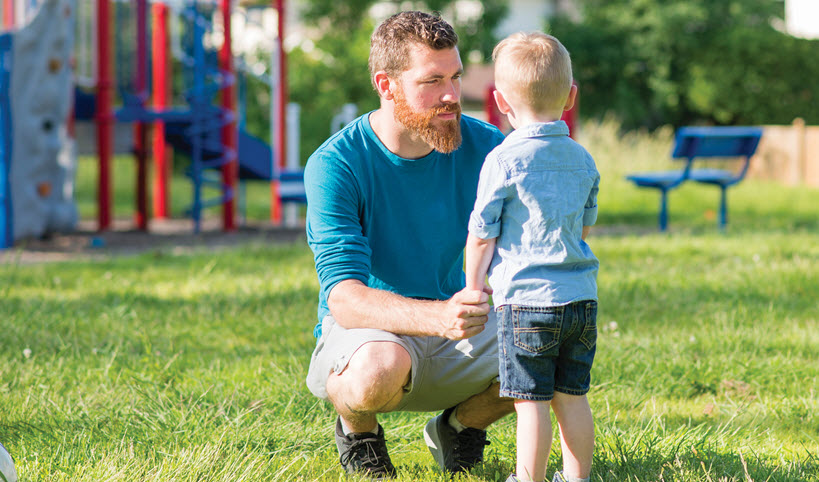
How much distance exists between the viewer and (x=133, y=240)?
9.59 meters

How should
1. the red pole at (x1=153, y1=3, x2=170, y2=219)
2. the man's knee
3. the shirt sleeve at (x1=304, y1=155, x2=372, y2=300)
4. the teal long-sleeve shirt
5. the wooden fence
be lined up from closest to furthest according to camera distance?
the man's knee < the shirt sleeve at (x1=304, y1=155, x2=372, y2=300) < the teal long-sleeve shirt < the red pole at (x1=153, y1=3, x2=170, y2=219) < the wooden fence

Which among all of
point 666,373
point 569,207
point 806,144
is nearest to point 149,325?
point 666,373

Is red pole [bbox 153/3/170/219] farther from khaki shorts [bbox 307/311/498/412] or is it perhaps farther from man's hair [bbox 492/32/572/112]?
man's hair [bbox 492/32/572/112]

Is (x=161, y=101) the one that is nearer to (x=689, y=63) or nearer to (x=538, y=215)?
(x=538, y=215)

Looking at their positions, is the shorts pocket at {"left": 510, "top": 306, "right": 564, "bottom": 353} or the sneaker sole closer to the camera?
the shorts pocket at {"left": 510, "top": 306, "right": 564, "bottom": 353}

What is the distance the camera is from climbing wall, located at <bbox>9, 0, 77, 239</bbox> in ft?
29.3

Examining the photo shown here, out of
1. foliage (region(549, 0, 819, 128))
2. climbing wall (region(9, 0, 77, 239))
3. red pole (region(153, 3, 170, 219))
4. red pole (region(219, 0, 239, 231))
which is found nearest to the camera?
climbing wall (region(9, 0, 77, 239))

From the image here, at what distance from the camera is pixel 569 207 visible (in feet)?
8.44

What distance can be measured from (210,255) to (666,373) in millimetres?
4457

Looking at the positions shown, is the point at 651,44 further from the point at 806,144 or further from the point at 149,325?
the point at 149,325

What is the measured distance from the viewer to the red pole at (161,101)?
11.9 meters

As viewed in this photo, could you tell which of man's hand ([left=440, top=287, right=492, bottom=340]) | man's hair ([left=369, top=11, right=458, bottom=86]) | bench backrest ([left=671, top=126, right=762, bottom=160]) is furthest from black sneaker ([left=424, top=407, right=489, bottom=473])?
bench backrest ([left=671, top=126, right=762, bottom=160])

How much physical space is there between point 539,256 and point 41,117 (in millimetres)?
8011

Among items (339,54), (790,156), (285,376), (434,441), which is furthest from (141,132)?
(790,156)
